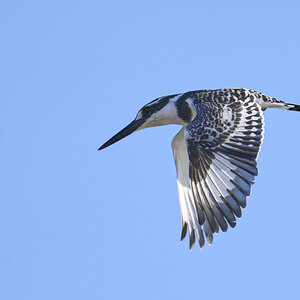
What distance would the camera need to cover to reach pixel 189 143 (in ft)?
28.5

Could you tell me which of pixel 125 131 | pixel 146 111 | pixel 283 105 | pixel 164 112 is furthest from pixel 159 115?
pixel 283 105

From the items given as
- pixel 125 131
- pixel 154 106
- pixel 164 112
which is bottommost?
pixel 125 131

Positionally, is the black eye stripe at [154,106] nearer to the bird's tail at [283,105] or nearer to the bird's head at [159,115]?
the bird's head at [159,115]

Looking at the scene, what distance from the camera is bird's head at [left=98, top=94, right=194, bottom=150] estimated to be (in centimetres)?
992

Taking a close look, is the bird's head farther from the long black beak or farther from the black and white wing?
the black and white wing

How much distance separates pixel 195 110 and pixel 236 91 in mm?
616

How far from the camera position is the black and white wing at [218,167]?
27.0 feet

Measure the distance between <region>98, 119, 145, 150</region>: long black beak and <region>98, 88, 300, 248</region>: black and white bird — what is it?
3.23 feet

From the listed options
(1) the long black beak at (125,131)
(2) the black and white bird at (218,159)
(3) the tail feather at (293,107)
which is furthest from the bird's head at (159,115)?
(3) the tail feather at (293,107)

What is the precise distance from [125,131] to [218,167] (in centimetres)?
242

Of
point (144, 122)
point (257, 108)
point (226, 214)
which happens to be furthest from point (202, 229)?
point (144, 122)

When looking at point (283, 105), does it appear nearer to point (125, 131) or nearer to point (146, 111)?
point (146, 111)

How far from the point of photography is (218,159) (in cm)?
851

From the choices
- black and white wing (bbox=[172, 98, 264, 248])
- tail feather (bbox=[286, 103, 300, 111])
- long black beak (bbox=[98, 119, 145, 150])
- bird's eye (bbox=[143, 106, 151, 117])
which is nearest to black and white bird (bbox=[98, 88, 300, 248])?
black and white wing (bbox=[172, 98, 264, 248])
